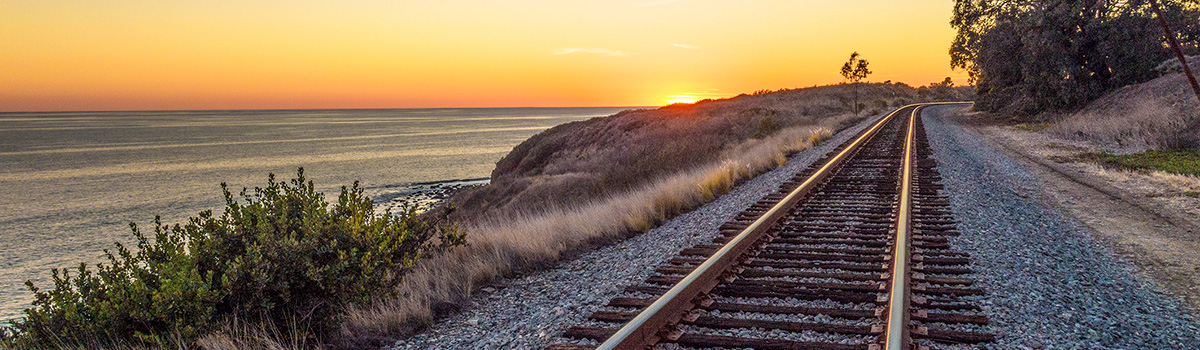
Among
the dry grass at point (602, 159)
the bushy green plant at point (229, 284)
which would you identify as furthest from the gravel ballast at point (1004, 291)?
the dry grass at point (602, 159)

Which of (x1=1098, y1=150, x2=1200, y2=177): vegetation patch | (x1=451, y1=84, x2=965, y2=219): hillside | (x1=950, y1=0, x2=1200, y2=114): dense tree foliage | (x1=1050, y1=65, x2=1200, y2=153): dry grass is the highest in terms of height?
(x1=950, y1=0, x2=1200, y2=114): dense tree foliage

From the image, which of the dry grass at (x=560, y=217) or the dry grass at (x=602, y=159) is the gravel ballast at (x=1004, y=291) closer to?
the dry grass at (x=560, y=217)

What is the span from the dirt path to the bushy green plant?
6334mm

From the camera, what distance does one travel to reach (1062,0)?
24359 mm

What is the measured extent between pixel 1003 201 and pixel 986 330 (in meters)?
6.62

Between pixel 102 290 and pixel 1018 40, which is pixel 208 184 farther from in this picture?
pixel 1018 40

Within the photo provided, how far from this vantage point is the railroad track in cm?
363

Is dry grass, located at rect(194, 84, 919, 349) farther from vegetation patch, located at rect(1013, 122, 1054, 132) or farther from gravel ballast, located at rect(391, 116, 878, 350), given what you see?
vegetation patch, located at rect(1013, 122, 1054, 132)

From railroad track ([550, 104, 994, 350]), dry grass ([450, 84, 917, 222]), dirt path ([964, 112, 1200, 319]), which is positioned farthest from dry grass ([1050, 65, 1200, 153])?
railroad track ([550, 104, 994, 350])

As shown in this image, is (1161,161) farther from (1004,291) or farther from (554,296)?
(554,296)

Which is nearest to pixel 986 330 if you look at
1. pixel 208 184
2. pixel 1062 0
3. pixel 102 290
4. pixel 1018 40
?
pixel 102 290

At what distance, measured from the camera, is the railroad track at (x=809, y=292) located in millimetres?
3631

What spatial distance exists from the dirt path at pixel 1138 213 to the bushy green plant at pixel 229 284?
633 centimetres

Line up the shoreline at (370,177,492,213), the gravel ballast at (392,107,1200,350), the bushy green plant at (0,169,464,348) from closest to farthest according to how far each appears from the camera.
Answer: the gravel ballast at (392,107,1200,350) < the bushy green plant at (0,169,464,348) < the shoreline at (370,177,492,213)
